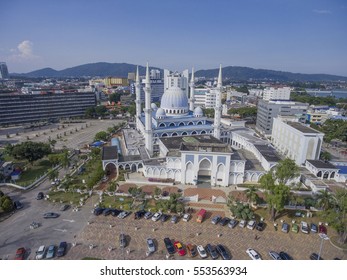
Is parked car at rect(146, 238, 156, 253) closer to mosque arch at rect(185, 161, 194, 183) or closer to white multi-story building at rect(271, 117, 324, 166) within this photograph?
mosque arch at rect(185, 161, 194, 183)

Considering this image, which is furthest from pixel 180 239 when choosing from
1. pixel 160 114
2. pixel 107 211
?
pixel 160 114

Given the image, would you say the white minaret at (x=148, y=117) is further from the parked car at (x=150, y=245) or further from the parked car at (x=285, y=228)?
the parked car at (x=285, y=228)

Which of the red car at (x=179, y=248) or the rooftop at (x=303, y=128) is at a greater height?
the rooftop at (x=303, y=128)

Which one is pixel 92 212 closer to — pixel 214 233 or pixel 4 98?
pixel 214 233

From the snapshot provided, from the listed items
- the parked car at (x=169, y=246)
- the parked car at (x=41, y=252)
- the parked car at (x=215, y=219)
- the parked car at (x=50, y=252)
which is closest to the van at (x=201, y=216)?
the parked car at (x=215, y=219)

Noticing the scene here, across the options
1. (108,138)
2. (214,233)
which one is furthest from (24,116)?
(214,233)

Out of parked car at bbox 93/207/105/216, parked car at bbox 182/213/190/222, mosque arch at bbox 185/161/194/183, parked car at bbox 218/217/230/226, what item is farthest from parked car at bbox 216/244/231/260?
parked car at bbox 93/207/105/216
